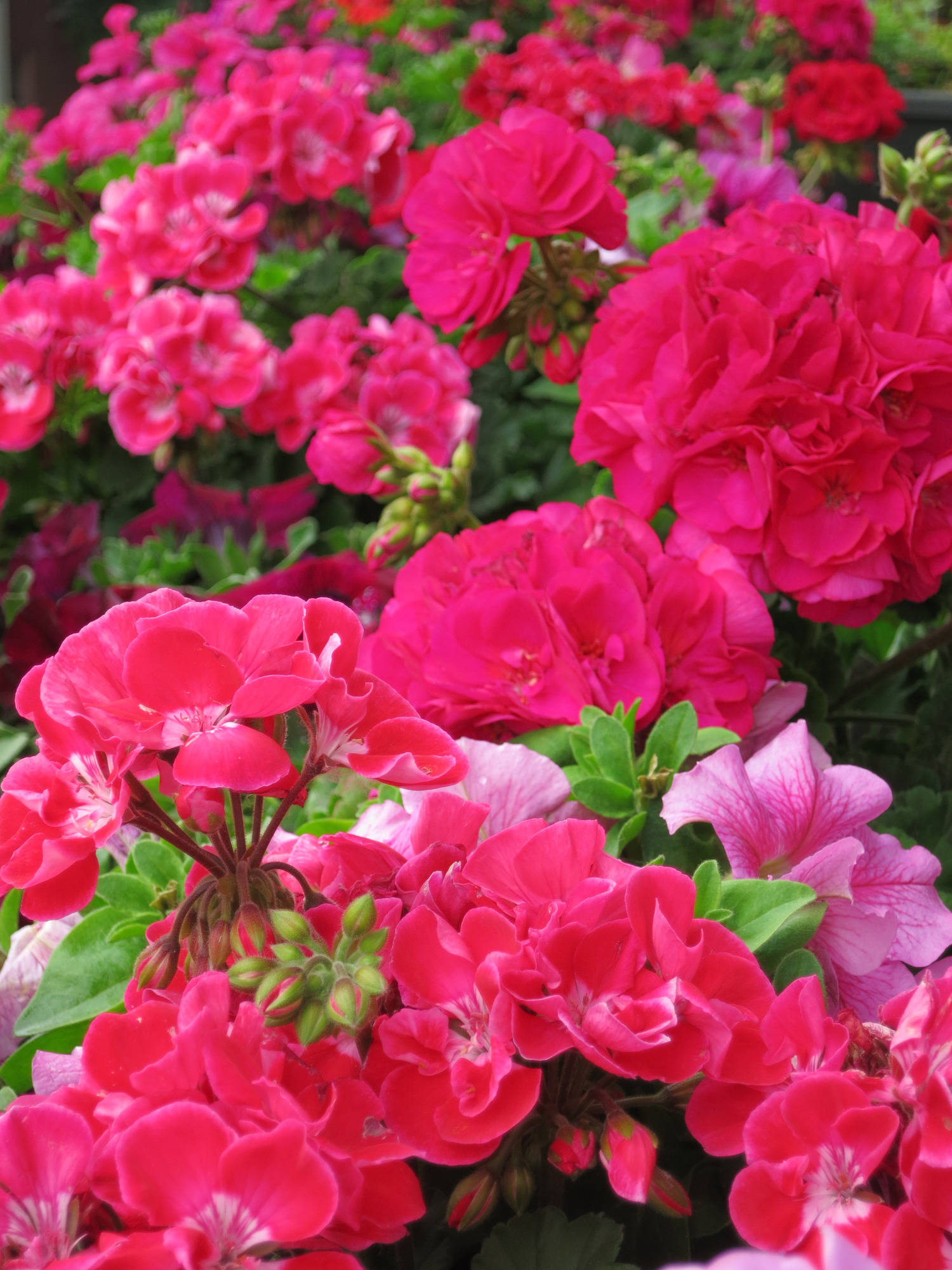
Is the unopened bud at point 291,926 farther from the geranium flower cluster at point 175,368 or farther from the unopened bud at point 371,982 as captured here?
the geranium flower cluster at point 175,368

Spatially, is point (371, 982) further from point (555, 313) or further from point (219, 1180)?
point (555, 313)

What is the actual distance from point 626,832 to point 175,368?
966mm

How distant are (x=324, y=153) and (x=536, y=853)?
135 cm

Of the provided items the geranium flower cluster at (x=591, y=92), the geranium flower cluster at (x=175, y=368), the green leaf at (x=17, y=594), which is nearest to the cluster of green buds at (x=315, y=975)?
the green leaf at (x=17, y=594)

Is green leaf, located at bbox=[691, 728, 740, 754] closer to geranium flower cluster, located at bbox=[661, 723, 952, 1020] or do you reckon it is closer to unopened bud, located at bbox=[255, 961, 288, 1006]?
geranium flower cluster, located at bbox=[661, 723, 952, 1020]

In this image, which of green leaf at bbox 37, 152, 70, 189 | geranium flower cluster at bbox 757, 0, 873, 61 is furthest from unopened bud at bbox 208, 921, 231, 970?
geranium flower cluster at bbox 757, 0, 873, 61

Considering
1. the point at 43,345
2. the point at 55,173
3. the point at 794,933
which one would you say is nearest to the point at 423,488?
the point at 794,933

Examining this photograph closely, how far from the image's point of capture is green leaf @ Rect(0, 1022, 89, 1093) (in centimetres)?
56

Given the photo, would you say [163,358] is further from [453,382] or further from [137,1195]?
[137,1195]

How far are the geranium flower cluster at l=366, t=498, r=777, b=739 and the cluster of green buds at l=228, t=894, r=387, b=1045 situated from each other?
27cm

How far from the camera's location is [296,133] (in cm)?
150

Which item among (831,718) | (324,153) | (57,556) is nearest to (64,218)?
(324,153)

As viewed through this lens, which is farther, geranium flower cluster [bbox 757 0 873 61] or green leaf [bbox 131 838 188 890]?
geranium flower cluster [bbox 757 0 873 61]

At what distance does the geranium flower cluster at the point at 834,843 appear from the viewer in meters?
0.52
